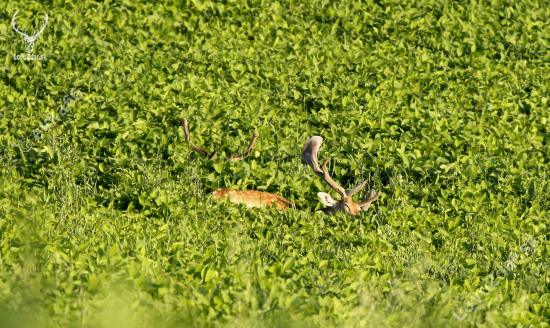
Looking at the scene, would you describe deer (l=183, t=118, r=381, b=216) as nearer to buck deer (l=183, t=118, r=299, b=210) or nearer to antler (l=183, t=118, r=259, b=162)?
buck deer (l=183, t=118, r=299, b=210)

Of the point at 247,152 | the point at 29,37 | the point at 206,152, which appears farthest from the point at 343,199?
the point at 29,37

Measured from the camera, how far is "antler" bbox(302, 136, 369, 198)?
6.13 m

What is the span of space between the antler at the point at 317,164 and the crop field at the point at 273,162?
187 mm

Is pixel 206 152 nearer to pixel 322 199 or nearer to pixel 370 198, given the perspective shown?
pixel 322 199

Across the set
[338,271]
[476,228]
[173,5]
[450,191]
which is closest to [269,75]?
[173,5]

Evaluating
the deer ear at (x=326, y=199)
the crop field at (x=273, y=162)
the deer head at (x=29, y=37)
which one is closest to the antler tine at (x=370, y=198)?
the crop field at (x=273, y=162)

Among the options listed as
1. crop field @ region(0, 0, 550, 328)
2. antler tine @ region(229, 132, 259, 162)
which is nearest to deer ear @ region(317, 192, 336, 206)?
crop field @ region(0, 0, 550, 328)

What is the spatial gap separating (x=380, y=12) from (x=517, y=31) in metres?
2.30

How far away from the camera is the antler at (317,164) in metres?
6.13

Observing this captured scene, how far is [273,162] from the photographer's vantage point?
667 cm

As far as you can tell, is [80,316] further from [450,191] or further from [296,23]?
[296,23]

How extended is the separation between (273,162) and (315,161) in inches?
20.8

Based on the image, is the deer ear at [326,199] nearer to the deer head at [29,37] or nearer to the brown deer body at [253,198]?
the brown deer body at [253,198]

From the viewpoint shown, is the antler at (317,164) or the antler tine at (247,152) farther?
the antler tine at (247,152)
